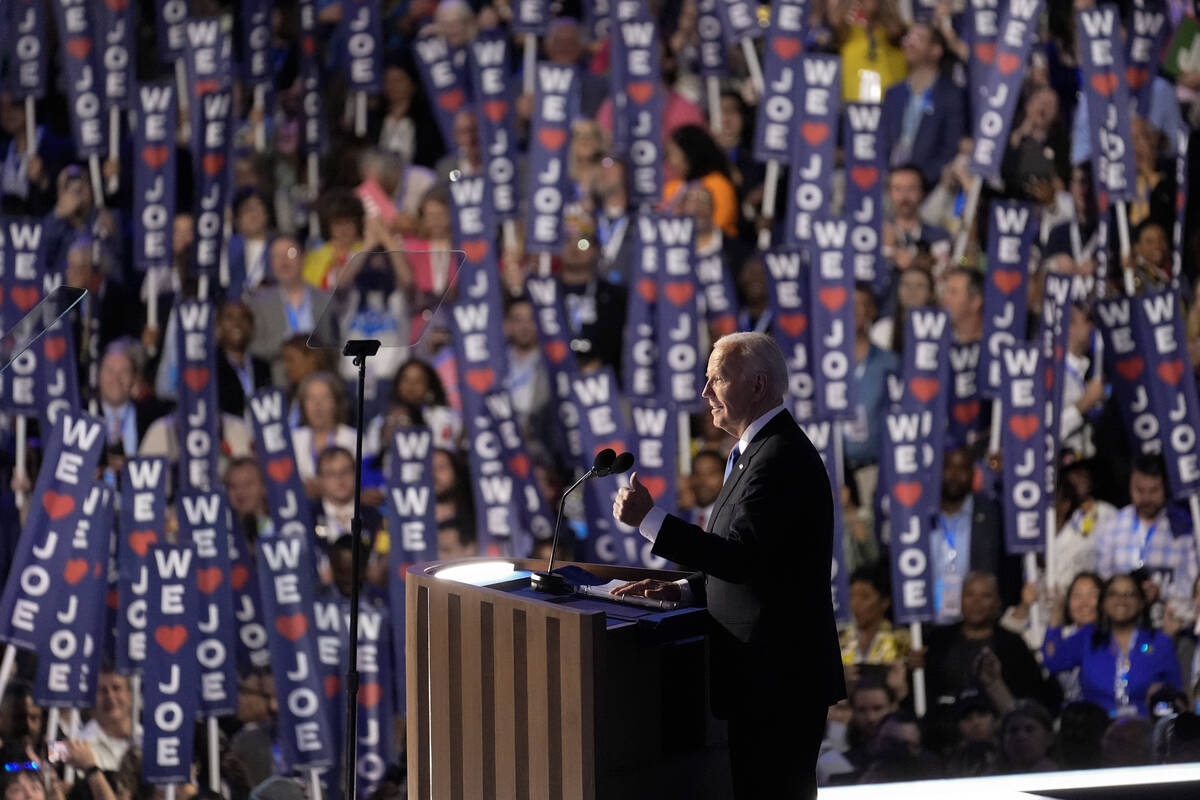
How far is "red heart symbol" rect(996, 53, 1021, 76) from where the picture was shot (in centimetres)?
420

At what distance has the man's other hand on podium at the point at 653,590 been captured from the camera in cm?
217

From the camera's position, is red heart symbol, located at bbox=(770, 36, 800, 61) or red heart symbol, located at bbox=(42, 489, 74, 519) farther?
red heart symbol, located at bbox=(770, 36, 800, 61)

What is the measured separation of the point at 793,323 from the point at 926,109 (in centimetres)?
92

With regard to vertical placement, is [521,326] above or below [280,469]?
above

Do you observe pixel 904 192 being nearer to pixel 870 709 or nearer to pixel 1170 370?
pixel 1170 370

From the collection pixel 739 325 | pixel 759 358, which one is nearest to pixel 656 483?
pixel 739 325

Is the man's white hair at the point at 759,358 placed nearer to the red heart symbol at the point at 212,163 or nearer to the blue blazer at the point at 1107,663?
the red heart symbol at the point at 212,163

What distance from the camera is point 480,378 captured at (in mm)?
3908

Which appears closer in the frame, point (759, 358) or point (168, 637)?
point (759, 358)

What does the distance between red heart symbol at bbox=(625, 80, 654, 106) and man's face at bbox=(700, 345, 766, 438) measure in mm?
2064

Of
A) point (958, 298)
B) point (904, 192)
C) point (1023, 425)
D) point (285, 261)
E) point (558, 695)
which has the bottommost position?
point (558, 695)

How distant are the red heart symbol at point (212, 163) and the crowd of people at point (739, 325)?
64 mm

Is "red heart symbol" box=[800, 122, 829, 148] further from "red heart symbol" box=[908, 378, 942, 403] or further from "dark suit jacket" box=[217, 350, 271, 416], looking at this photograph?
"dark suit jacket" box=[217, 350, 271, 416]

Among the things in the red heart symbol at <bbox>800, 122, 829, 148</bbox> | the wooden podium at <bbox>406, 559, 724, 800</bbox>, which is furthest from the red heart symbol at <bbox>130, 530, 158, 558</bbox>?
the red heart symbol at <bbox>800, 122, 829, 148</bbox>
